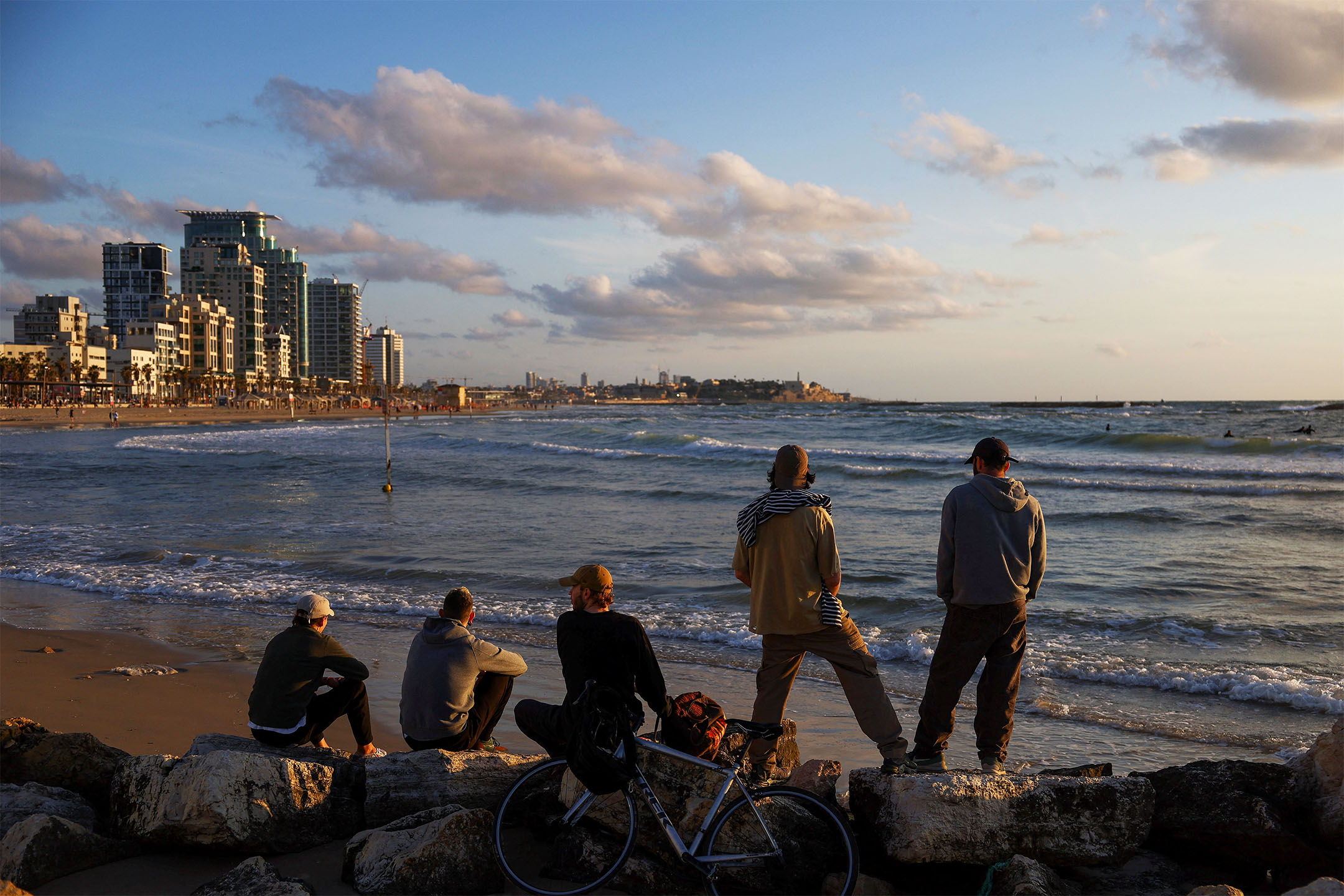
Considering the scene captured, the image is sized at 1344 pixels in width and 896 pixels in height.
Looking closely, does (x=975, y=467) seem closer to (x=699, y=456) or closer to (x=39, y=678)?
(x=39, y=678)

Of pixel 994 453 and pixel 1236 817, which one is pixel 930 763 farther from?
pixel 994 453

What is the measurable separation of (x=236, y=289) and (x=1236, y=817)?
203 m

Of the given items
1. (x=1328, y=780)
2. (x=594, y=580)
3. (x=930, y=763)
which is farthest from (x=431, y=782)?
(x=1328, y=780)

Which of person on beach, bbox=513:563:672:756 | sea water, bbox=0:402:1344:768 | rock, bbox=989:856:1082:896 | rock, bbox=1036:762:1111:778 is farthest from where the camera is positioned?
sea water, bbox=0:402:1344:768

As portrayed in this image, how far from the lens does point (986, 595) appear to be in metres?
4.70

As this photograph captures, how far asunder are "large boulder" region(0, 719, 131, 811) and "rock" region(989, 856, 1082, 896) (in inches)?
171

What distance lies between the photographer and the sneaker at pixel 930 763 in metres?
4.64

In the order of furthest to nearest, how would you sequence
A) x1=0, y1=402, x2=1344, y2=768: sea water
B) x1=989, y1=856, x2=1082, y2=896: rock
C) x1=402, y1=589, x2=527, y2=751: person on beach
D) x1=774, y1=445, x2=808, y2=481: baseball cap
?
x1=0, y1=402, x2=1344, y2=768: sea water < x1=402, y1=589, x2=527, y2=751: person on beach < x1=774, y1=445, x2=808, y2=481: baseball cap < x1=989, y1=856, x2=1082, y2=896: rock

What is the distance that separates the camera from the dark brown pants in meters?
4.75

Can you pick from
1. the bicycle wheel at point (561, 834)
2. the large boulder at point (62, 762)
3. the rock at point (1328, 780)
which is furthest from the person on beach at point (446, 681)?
the rock at point (1328, 780)

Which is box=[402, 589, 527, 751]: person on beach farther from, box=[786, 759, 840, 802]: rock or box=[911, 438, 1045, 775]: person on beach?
box=[911, 438, 1045, 775]: person on beach

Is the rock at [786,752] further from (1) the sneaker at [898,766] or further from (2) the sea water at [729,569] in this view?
(2) the sea water at [729,569]

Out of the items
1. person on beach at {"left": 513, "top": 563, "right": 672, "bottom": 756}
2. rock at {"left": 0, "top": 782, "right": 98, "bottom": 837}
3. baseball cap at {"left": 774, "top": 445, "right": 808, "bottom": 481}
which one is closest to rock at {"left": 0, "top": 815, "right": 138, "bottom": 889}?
rock at {"left": 0, "top": 782, "right": 98, "bottom": 837}

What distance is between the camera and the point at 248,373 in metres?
172
